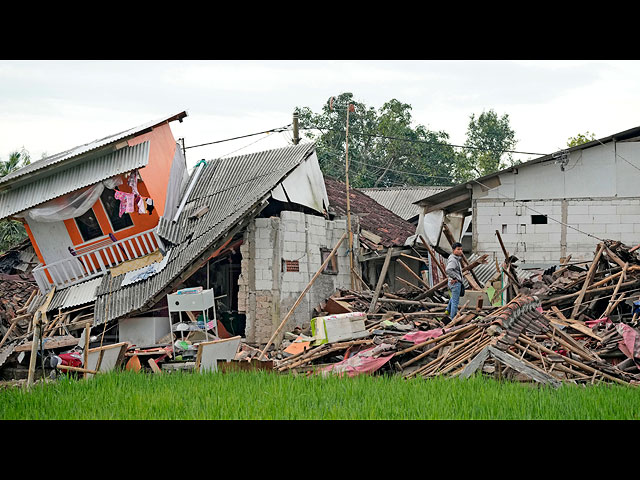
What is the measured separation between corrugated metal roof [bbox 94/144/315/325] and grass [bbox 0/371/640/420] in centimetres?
640

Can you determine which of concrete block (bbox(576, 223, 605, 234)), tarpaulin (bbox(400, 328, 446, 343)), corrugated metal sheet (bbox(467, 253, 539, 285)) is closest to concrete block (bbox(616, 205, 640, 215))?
concrete block (bbox(576, 223, 605, 234))

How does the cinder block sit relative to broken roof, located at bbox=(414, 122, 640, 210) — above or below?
below

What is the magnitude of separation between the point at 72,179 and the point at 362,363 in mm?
9930

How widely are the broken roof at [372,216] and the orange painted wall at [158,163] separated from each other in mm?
4854

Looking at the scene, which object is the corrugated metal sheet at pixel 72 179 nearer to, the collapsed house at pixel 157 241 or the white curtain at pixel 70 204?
the collapsed house at pixel 157 241

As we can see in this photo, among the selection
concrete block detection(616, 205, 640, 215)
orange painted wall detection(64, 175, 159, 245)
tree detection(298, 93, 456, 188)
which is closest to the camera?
orange painted wall detection(64, 175, 159, 245)

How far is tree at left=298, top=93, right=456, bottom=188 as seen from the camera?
46438 millimetres

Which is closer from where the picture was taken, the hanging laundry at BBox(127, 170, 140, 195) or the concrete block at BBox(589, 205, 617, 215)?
the hanging laundry at BBox(127, 170, 140, 195)

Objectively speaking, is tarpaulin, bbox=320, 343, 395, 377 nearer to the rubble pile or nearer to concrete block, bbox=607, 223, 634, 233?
the rubble pile

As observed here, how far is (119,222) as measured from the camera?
21359mm

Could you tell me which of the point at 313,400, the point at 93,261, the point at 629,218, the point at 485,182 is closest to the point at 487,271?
the point at 485,182

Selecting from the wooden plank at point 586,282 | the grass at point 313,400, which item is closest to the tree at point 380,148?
the wooden plank at point 586,282

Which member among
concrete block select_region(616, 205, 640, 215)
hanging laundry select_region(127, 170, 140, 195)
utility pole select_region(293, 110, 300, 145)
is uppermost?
utility pole select_region(293, 110, 300, 145)

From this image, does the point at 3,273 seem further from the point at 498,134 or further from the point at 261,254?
the point at 498,134
